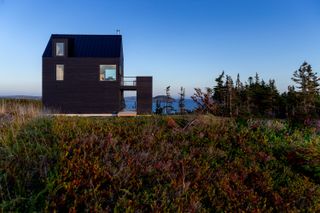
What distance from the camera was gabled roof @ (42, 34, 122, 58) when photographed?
28953 mm

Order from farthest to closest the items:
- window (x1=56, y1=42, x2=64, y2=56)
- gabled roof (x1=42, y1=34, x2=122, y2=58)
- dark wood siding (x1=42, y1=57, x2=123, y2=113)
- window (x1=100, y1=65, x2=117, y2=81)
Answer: gabled roof (x1=42, y1=34, x2=122, y2=58), window (x1=100, y1=65, x2=117, y2=81), dark wood siding (x1=42, y1=57, x2=123, y2=113), window (x1=56, y1=42, x2=64, y2=56)

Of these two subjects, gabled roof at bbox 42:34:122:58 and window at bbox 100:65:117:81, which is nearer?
window at bbox 100:65:117:81

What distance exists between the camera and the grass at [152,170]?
3.16 meters

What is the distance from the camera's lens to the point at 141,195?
10.9 feet

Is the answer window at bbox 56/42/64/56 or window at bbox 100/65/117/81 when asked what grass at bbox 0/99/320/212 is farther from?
window at bbox 56/42/64/56

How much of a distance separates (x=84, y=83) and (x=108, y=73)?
230cm

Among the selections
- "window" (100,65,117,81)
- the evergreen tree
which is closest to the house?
"window" (100,65,117,81)

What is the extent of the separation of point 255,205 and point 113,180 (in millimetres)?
1598

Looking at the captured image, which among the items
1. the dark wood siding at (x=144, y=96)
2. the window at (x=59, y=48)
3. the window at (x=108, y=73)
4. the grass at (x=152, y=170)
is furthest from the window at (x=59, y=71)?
the grass at (x=152, y=170)

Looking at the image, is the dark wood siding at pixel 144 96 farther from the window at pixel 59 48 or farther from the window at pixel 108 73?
the window at pixel 59 48

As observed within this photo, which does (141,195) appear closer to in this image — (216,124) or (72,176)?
(72,176)

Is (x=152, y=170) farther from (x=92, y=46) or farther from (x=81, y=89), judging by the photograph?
(x=92, y=46)

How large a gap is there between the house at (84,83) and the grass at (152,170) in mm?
22795

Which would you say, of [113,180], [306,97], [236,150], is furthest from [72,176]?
[306,97]
